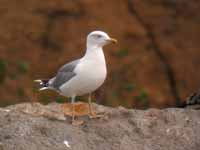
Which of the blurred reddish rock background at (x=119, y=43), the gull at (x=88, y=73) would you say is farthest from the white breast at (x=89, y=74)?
the blurred reddish rock background at (x=119, y=43)

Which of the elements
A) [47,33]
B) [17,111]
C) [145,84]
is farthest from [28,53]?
[17,111]

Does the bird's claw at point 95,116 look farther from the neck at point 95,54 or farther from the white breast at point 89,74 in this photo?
the neck at point 95,54

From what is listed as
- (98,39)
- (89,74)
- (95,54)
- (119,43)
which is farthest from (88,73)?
(119,43)

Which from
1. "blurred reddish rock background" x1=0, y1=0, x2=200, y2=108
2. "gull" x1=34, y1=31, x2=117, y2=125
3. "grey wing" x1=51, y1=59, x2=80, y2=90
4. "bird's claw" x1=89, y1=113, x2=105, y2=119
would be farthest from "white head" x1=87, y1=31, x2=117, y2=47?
"blurred reddish rock background" x1=0, y1=0, x2=200, y2=108

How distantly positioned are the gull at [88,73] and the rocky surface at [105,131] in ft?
0.48

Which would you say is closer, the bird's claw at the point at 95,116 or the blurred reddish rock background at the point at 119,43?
the bird's claw at the point at 95,116

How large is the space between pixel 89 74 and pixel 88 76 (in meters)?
0.01

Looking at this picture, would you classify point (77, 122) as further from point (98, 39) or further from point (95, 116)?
→ point (98, 39)

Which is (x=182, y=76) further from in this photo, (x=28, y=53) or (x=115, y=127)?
(x=115, y=127)

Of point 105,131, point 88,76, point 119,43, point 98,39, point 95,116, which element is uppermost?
point 119,43

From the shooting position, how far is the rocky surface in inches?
249

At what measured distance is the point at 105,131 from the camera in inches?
257

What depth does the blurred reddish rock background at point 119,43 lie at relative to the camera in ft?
33.3

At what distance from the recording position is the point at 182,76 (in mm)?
10617
